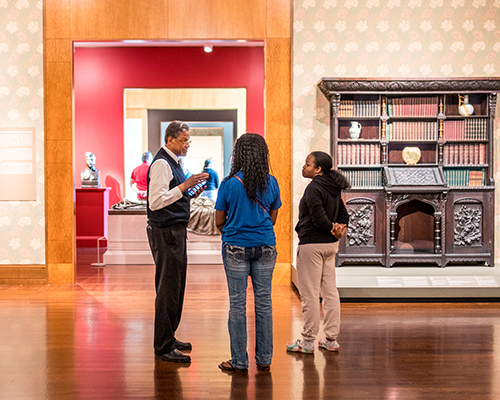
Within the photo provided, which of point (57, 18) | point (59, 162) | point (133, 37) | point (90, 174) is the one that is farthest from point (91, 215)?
point (133, 37)

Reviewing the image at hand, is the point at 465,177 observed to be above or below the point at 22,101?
below

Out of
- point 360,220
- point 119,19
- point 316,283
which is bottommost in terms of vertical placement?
point 316,283

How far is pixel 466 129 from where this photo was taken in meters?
6.21

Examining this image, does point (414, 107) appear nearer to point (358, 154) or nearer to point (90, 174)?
point (358, 154)

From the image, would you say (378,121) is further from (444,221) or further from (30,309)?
(30,309)

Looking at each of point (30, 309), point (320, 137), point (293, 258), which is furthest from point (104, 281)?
point (320, 137)

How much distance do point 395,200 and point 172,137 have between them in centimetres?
353

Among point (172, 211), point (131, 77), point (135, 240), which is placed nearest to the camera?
point (172, 211)

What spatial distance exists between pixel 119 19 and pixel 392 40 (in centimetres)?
356

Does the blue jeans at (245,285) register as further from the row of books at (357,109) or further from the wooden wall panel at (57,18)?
the wooden wall panel at (57,18)

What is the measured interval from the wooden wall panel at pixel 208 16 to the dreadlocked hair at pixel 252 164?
369cm

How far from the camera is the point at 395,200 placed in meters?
6.06

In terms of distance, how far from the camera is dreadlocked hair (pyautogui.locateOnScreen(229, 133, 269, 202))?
3.02 m

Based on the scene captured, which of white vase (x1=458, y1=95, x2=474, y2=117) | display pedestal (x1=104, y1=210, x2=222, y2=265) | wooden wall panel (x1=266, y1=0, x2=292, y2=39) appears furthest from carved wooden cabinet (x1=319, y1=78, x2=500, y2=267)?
display pedestal (x1=104, y1=210, x2=222, y2=265)
